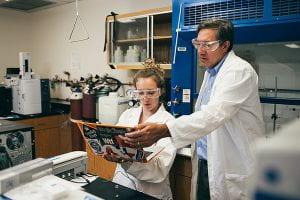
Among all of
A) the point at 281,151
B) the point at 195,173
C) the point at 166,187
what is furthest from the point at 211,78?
the point at 281,151

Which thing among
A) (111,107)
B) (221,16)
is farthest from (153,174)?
(111,107)

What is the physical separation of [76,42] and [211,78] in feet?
10.8

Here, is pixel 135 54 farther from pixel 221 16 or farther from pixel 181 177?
pixel 181 177

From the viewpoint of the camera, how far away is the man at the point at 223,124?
1.28 m

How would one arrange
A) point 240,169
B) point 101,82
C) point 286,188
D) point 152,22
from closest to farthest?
point 286,188, point 240,169, point 152,22, point 101,82

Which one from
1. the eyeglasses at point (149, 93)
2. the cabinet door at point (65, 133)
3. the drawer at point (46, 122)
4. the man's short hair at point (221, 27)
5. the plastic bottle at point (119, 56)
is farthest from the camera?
the cabinet door at point (65, 133)

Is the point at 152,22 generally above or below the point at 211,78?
above

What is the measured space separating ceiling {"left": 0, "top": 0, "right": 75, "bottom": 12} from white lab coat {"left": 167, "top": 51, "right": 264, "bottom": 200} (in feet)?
12.4

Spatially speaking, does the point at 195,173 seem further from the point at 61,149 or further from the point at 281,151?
the point at 61,149

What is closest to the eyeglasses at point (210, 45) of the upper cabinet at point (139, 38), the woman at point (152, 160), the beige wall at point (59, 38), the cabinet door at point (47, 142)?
the woman at point (152, 160)

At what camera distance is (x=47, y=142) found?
4184 mm

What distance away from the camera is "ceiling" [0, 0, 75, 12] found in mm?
4484

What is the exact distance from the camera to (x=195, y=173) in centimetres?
181

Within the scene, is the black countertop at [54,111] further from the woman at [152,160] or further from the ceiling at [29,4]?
the woman at [152,160]
